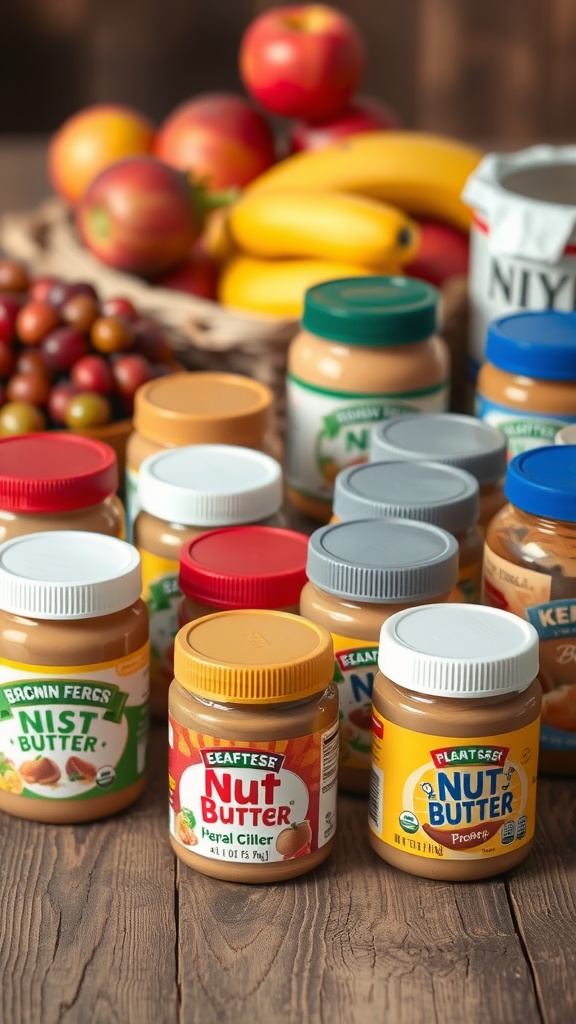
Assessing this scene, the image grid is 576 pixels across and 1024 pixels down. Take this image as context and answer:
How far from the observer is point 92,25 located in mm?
2863

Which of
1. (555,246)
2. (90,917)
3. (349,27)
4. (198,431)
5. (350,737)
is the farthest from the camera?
(349,27)

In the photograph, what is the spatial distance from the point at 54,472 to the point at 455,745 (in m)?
0.42

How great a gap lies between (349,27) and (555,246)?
1.94 ft

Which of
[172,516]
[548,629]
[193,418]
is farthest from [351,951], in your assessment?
[193,418]

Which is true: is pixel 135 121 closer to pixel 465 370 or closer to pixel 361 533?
pixel 465 370

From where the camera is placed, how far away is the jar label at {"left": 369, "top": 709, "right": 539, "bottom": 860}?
88cm

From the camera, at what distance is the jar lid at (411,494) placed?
1.05m

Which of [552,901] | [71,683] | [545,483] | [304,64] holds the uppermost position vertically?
[304,64]

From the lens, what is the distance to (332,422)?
51.2 inches

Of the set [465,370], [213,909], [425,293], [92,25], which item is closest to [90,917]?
[213,909]

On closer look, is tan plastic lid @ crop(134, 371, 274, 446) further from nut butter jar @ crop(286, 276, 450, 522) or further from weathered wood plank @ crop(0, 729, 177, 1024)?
weathered wood plank @ crop(0, 729, 177, 1024)

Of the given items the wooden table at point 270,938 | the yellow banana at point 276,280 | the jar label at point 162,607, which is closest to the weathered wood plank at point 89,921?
the wooden table at point 270,938

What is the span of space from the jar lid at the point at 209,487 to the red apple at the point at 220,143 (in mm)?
683

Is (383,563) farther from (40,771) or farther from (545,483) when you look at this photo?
(40,771)
